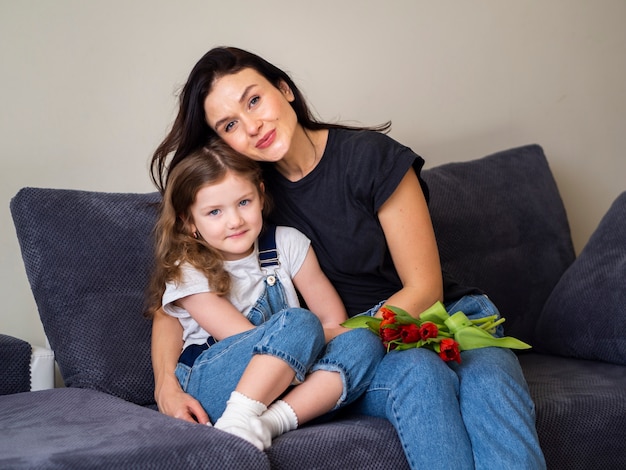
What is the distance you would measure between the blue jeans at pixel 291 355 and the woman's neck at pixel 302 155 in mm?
457

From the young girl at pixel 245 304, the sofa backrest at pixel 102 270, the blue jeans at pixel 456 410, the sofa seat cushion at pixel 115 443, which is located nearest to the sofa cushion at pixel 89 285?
the sofa backrest at pixel 102 270

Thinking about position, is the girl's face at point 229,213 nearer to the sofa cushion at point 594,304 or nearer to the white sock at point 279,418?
the white sock at point 279,418

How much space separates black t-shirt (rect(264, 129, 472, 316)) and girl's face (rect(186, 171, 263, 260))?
15 cm

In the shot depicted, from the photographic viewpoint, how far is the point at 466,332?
1.82m

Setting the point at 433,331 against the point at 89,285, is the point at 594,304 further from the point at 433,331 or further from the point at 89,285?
the point at 89,285

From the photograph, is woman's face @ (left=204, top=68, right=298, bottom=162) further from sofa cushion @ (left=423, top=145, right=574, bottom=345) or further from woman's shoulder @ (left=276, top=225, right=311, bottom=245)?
sofa cushion @ (left=423, top=145, right=574, bottom=345)

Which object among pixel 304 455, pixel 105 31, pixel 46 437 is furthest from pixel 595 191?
pixel 46 437

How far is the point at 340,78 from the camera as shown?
110 inches

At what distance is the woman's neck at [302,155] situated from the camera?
203 cm

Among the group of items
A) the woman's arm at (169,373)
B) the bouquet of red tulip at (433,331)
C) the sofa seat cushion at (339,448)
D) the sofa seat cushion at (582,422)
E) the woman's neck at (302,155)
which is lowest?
the sofa seat cushion at (582,422)

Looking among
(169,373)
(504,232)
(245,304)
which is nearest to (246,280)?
(245,304)

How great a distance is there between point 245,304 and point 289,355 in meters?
0.34

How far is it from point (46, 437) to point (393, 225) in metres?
0.91

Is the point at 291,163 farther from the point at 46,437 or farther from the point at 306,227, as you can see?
the point at 46,437
